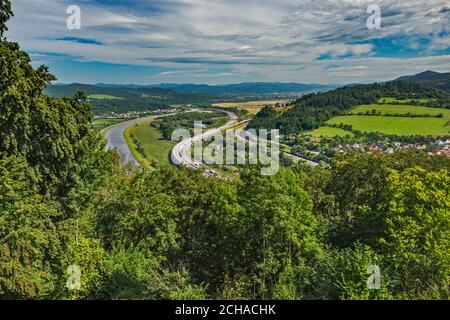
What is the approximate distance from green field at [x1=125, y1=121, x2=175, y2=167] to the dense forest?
54.8 m

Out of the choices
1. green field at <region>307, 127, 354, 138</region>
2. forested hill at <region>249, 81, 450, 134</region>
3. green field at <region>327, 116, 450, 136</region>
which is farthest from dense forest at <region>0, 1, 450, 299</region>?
forested hill at <region>249, 81, 450, 134</region>

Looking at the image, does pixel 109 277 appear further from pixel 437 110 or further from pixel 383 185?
pixel 437 110

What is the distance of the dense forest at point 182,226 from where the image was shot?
48.2 ft

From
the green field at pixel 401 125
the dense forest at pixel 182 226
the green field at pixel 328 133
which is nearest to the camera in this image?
the dense forest at pixel 182 226

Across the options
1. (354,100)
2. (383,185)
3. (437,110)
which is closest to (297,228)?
(383,185)

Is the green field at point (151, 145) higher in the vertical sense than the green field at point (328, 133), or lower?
lower

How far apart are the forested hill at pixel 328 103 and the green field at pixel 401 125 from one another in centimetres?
1656

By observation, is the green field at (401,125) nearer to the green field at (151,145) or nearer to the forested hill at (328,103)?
the forested hill at (328,103)

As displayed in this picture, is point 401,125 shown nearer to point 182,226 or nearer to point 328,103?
point 328,103

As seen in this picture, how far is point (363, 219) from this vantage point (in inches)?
761

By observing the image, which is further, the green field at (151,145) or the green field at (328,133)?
the green field at (328,133)

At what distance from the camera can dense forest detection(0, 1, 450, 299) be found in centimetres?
1470

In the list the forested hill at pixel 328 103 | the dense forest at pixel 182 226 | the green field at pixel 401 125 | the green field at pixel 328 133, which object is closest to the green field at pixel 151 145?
the forested hill at pixel 328 103
